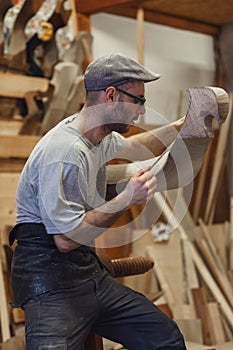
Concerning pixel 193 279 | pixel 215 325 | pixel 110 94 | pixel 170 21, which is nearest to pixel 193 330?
pixel 215 325

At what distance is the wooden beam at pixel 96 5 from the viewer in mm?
4250

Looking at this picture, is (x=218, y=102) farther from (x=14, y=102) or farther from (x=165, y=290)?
(x=165, y=290)

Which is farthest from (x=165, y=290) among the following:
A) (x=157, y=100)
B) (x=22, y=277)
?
(x=22, y=277)

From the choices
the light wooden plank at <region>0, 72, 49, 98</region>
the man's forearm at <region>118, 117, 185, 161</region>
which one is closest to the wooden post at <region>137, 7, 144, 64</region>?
the light wooden plank at <region>0, 72, 49, 98</region>

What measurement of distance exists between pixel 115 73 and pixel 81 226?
0.52 m

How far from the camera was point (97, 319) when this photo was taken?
7.67ft

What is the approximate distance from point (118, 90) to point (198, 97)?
266 millimetres

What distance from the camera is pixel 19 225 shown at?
2289 millimetres

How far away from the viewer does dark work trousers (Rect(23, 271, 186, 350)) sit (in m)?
2.18

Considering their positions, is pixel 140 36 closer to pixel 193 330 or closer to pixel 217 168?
pixel 217 168

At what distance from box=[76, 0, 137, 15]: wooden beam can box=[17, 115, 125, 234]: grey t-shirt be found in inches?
84.1

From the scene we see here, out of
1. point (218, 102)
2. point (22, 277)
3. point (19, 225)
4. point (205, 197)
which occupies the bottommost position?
point (205, 197)

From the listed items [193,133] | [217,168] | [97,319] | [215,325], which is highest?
Answer: [193,133]

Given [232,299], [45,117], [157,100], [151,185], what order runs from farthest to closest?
[157,100]
[232,299]
[45,117]
[151,185]
